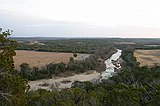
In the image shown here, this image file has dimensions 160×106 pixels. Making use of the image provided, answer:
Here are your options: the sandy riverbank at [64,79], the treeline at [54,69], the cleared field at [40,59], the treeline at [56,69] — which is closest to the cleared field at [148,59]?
the treeline at [56,69]

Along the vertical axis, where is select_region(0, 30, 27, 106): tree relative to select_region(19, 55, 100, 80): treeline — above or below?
above

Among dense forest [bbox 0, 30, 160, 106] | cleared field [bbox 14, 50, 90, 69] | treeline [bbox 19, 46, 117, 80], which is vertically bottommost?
cleared field [bbox 14, 50, 90, 69]

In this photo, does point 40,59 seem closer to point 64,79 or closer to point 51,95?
point 64,79

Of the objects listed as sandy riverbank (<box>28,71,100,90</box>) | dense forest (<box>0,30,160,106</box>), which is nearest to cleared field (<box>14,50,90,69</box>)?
sandy riverbank (<box>28,71,100,90</box>)

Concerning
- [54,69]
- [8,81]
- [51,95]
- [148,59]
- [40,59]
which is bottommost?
[40,59]

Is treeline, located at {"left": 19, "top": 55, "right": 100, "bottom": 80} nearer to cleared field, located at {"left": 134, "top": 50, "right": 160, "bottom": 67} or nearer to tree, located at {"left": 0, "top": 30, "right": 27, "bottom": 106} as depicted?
cleared field, located at {"left": 134, "top": 50, "right": 160, "bottom": 67}

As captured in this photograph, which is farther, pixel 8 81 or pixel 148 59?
pixel 148 59

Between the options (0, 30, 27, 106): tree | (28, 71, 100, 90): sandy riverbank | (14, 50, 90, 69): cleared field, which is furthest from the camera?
(14, 50, 90, 69): cleared field

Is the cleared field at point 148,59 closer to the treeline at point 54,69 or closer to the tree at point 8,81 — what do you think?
the treeline at point 54,69

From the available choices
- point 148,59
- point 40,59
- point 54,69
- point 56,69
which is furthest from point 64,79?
point 148,59

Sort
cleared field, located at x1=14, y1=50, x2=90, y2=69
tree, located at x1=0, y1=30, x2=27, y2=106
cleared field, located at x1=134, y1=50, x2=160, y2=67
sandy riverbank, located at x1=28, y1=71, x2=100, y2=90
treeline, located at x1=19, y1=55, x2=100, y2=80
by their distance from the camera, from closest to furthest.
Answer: tree, located at x1=0, y1=30, x2=27, y2=106
sandy riverbank, located at x1=28, y1=71, x2=100, y2=90
treeline, located at x1=19, y1=55, x2=100, y2=80
cleared field, located at x1=134, y1=50, x2=160, y2=67
cleared field, located at x1=14, y1=50, x2=90, y2=69
